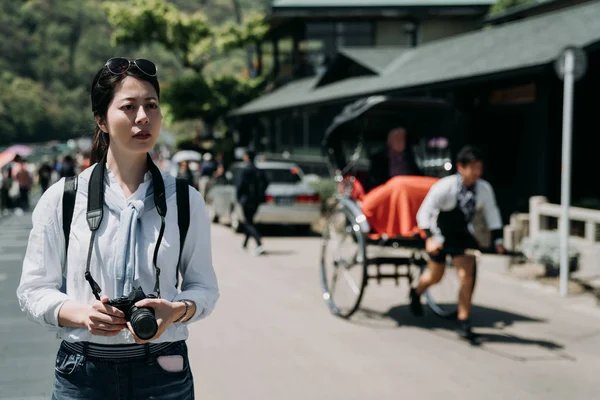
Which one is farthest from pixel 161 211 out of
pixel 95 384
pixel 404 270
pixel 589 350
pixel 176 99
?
pixel 176 99

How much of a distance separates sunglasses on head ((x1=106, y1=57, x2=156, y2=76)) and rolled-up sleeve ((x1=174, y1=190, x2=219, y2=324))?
1.42 ft

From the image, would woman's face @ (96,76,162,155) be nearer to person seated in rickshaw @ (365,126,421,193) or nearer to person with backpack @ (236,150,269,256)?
person seated in rickshaw @ (365,126,421,193)

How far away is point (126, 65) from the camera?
8.68 ft

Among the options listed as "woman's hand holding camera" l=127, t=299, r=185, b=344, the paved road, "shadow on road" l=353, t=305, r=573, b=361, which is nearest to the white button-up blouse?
"woman's hand holding camera" l=127, t=299, r=185, b=344

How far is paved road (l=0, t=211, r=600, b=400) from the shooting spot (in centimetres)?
610

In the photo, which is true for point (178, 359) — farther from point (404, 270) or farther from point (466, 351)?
point (404, 270)

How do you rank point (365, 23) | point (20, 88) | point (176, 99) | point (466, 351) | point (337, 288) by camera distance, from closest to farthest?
point (466, 351) < point (337, 288) < point (365, 23) < point (176, 99) < point (20, 88)

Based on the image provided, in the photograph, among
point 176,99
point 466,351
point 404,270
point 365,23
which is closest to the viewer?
point 466,351

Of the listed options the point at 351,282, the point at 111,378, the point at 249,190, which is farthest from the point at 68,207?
the point at 249,190

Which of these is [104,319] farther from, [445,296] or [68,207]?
[445,296]

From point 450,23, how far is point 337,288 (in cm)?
3059

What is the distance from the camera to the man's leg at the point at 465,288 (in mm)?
7641

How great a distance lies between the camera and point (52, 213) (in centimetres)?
260

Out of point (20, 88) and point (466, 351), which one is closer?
point (466, 351)
